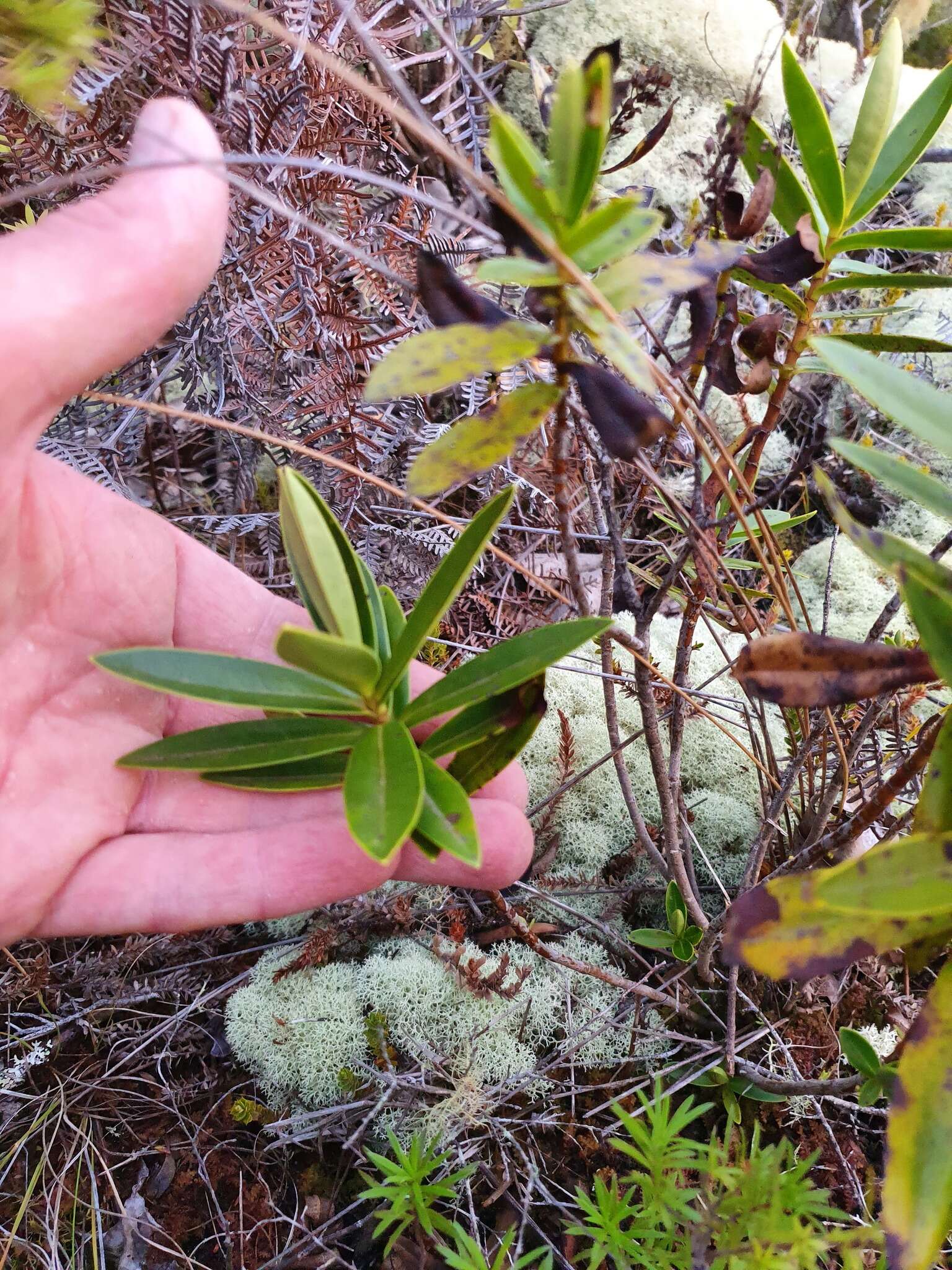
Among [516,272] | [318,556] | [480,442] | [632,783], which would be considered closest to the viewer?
[516,272]

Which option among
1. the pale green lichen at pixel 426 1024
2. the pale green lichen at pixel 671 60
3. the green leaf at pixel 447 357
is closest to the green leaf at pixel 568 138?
the green leaf at pixel 447 357

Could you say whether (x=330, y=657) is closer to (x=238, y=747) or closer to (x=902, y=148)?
(x=238, y=747)

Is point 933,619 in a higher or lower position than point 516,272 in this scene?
lower

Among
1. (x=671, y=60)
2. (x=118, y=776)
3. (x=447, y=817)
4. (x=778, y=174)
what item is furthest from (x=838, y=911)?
(x=671, y=60)

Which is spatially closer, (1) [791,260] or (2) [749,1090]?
(1) [791,260]

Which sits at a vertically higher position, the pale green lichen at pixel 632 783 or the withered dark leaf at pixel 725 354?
the withered dark leaf at pixel 725 354

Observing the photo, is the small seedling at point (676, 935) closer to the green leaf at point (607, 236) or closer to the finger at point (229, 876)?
the finger at point (229, 876)

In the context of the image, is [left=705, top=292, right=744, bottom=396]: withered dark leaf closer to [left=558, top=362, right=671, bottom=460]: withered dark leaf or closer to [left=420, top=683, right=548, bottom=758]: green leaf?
[left=558, top=362, right=671, bottom=460]: withered dark leaf
